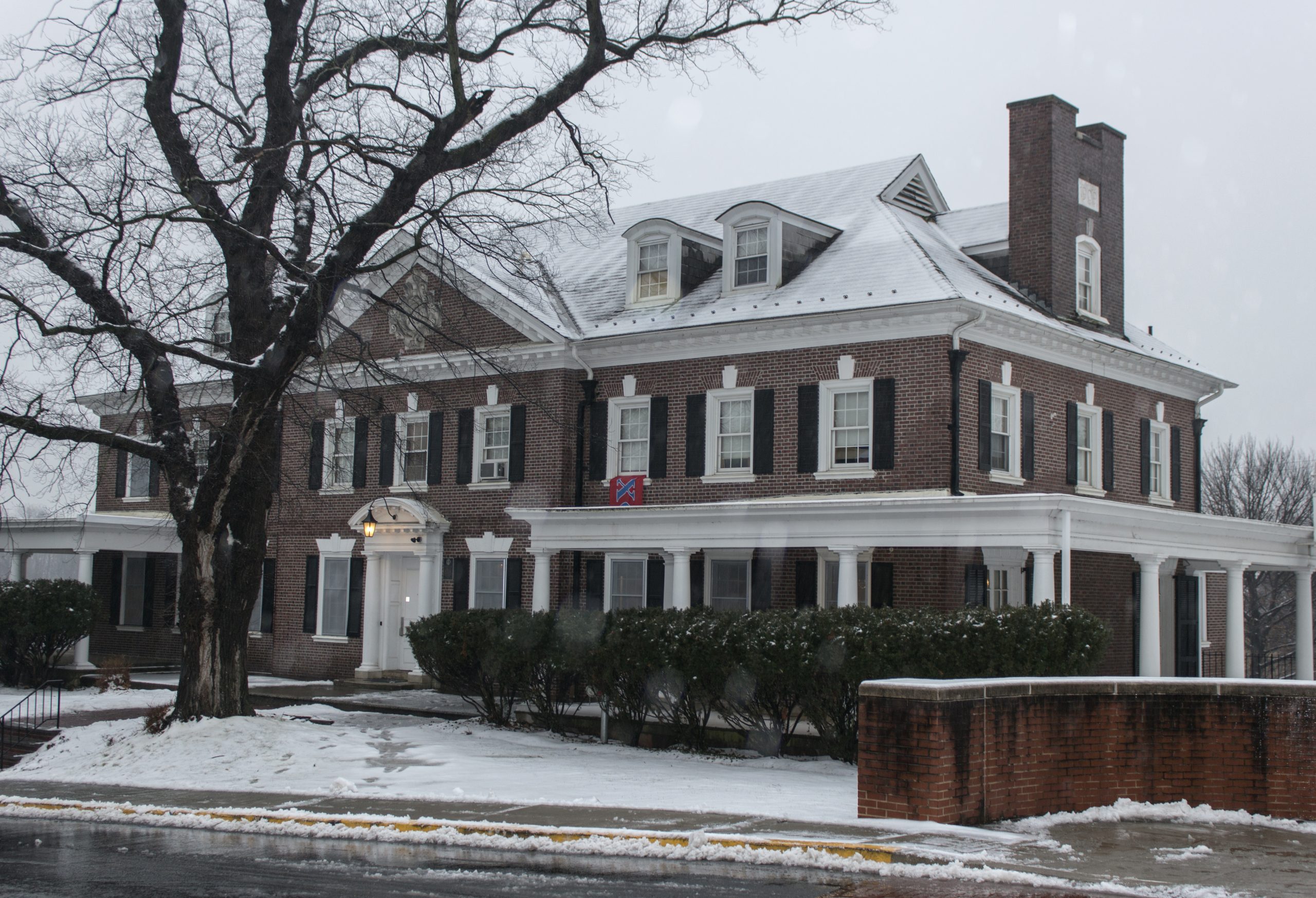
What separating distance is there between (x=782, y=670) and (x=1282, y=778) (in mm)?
5635

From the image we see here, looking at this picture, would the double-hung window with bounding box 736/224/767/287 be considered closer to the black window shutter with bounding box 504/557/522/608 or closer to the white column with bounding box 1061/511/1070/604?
the black window shutter with bounding box 504/557/522/608

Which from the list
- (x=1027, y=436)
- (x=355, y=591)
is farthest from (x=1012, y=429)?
(x=355, y=591)

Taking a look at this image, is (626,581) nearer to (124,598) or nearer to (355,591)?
(355,591)

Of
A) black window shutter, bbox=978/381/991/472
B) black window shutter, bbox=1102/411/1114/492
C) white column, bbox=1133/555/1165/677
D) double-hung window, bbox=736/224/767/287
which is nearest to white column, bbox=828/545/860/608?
black window shutter, bbox=978/381/991/472

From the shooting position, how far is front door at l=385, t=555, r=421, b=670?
89.7 feet

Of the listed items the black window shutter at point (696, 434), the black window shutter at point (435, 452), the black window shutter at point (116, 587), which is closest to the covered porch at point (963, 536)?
the black window shutter at point (696, 434)

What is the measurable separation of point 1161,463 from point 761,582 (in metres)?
9.81

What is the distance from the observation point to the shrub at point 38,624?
83.7 ft

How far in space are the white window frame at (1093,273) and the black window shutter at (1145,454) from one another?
2.23 m

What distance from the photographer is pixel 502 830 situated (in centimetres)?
1045

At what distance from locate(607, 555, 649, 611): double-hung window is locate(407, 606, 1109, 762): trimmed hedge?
4853mm

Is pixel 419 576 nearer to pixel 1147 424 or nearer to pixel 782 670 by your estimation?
pixel 782 670

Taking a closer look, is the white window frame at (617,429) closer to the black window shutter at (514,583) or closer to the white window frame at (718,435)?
the white window frame at (718,435)

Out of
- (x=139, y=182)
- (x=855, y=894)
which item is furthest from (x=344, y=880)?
(x=139, y=182)
